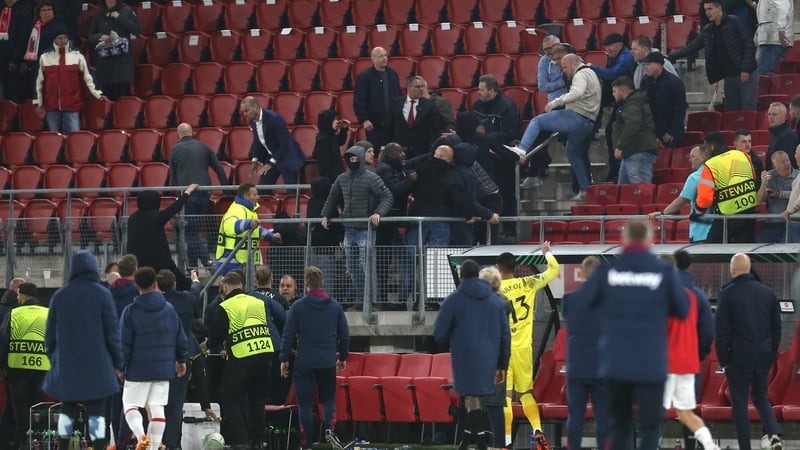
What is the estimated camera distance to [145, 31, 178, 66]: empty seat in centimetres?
2580

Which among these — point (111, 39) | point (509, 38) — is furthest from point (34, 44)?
point (509, 38)

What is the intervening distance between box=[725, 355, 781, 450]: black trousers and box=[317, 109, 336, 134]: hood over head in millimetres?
6058

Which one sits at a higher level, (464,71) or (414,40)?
(414,40)

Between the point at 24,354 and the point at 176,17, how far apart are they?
33.1ft

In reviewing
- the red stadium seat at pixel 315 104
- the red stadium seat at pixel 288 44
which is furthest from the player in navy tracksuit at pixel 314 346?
the red stadium seat at pixel 288 44

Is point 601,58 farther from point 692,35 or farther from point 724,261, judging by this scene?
point 724,261

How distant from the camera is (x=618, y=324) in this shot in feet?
38.8

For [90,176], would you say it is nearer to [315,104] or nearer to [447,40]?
[315,104]

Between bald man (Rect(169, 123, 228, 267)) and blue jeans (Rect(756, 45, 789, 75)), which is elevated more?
blue jeans (Rect(756, 45, 789, 75))

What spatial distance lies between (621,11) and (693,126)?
335cm

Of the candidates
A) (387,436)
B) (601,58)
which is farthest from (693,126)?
(387,436)

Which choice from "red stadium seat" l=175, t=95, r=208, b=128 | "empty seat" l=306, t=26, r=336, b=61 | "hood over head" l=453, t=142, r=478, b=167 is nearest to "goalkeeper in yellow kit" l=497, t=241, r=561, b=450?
"hood over head" l=453, t=142, r=478, b=167

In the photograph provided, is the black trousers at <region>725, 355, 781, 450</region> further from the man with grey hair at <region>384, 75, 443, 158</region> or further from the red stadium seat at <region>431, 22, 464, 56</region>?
the red stadium seat at <region>431, 22, 464, 56</region>

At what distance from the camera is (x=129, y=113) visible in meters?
24.5
